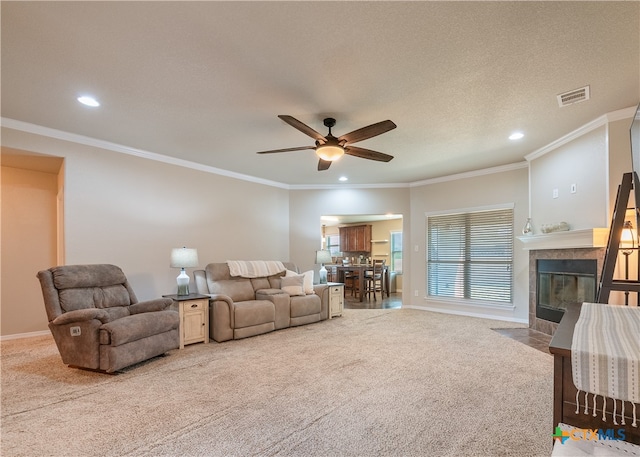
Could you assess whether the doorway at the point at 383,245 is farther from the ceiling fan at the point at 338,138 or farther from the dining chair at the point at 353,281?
the ceiling fan at the point at 338,138

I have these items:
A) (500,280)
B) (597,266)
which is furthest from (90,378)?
(500,280)

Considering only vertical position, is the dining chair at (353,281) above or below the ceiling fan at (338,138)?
below

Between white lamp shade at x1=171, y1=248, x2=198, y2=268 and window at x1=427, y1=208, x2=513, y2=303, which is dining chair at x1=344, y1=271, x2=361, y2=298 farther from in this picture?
white lamp shade at x1=171, y1=248, x2=198, y2=268

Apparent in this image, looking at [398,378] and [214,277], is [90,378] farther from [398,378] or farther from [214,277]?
[398,378]

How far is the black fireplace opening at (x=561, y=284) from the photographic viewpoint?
3814 millimetres

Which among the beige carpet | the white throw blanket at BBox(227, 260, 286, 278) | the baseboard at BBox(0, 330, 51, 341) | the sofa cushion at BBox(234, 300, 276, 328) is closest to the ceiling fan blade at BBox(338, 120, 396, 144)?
the beige carpet

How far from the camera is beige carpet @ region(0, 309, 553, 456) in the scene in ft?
6.16

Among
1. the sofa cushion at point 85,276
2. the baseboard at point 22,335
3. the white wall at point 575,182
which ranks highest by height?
the white wall at point 575,182

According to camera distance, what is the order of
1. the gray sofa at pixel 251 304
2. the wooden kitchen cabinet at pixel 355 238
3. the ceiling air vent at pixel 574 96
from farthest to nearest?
the wooden kitchen cabinet at pixel 355 238
the gray sofa at pixel 251 304
the ceiling air vent at pixel 574 96

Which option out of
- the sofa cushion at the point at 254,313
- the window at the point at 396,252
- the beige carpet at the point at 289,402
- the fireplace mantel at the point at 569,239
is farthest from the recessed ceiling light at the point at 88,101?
the window at the point at 396,252

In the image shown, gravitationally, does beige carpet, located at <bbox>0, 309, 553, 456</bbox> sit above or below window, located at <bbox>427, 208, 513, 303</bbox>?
below

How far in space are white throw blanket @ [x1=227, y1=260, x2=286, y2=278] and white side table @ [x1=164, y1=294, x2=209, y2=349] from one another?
0.87m

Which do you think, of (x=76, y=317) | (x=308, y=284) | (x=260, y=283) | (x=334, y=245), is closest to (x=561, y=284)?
(x=308, y=284)

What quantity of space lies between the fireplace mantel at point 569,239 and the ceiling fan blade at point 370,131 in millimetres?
2659
